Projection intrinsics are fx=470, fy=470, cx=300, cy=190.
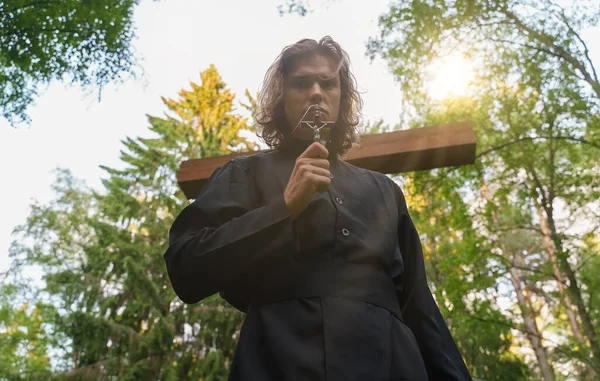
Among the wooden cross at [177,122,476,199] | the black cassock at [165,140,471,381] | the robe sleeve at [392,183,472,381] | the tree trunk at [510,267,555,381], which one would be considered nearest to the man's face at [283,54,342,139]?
the black cassock at [165,140,471,381]

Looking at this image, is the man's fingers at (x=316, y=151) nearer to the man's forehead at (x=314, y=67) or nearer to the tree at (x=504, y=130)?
the man's forehead at (x=314, y=67)

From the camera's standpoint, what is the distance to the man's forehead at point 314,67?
5.07 ft

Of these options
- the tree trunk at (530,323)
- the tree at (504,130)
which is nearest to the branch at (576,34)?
the tree at (504,130)

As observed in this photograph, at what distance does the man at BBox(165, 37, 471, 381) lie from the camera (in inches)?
42.5

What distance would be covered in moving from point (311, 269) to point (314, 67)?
72 cm

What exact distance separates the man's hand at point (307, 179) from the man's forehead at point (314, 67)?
0.49m

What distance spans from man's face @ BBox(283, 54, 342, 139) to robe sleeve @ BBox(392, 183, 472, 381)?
478mm

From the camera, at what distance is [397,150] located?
10.4 feet

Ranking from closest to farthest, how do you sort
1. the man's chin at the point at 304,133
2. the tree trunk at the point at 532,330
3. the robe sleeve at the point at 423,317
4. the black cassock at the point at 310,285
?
1. the black cassock at the point at 310,285
2. the robe sleeve at the point at 423,317
3. the man's chin at the point at 304,133
4. the tree trunk at the point at 532,330

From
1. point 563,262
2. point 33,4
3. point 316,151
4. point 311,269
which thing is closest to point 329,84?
point 316,151

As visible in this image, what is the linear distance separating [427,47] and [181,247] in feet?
23.7

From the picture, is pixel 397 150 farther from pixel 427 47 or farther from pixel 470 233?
pixel 470 233

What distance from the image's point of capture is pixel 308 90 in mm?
1521

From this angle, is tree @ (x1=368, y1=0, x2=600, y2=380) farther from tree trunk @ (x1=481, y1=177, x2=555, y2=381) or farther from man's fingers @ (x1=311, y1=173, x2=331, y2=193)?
man's fingers @ (x1=311, y1=173, x2=331, y2=193)
